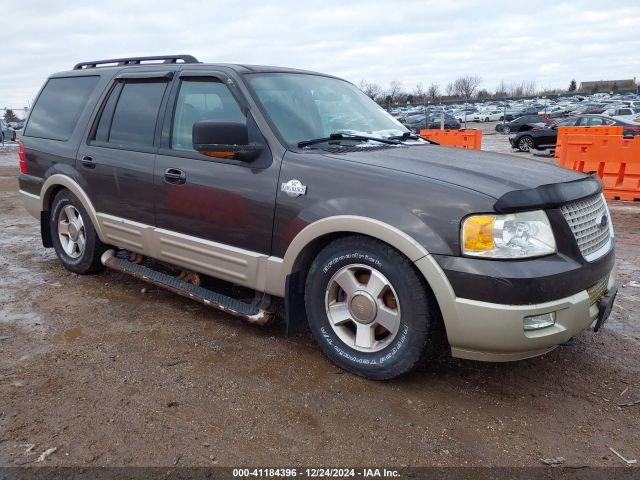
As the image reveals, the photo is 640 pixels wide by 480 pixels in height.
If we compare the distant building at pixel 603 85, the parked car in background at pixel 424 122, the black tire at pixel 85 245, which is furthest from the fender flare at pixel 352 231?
the distant building at pixel 603 85

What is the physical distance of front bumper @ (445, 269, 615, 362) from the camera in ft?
8.78

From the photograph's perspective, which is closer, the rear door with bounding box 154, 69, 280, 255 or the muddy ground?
the muddy ground

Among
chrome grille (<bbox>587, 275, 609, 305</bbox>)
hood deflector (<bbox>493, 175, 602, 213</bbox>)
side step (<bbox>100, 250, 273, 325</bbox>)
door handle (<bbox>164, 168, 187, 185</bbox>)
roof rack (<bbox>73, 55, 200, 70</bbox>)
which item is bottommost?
side step (<bbox>100, 250, 273, 325</bbox>)

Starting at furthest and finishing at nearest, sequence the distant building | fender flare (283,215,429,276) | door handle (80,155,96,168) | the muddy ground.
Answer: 1. the distant building
2. door handle (80,155,96,168)
3. fender flare (283,215,429,276)
4. the muddy ground

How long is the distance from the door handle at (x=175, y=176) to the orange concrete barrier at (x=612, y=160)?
8.09m

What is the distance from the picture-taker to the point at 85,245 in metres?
4.96

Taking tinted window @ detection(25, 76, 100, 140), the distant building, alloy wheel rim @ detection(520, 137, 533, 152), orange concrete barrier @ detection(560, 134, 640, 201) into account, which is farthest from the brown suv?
the distant building

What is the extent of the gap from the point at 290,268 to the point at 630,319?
2731mm

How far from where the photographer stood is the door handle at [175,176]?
382 cm

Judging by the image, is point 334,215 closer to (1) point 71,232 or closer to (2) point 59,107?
(1) point 71,232

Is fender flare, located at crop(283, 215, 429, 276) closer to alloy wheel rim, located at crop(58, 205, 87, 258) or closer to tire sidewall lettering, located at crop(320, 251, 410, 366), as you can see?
tire sidewall lettering, located at crop(320, 251, 410, 366)

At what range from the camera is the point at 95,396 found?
303 centimetres

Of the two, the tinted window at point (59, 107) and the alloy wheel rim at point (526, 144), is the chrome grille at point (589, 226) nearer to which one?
the tinted window at point (59, 107)

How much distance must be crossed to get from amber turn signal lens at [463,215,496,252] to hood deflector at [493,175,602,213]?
0.08 metres
